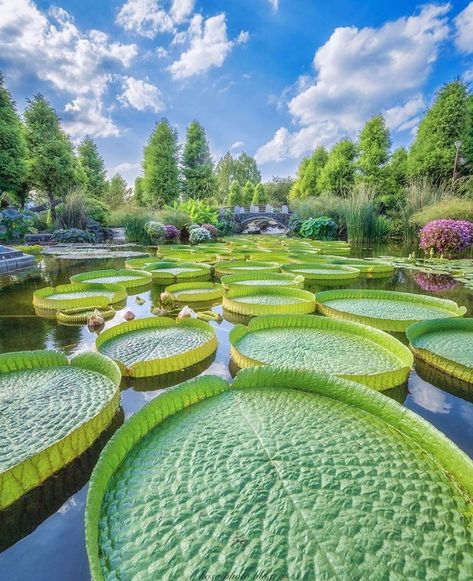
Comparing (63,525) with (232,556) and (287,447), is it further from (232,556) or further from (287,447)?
(287,447)

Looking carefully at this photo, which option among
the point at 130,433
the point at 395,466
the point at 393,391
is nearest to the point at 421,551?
the point at 395,466

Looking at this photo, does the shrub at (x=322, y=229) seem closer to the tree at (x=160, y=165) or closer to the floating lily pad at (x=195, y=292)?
the floating lily pad at (x=195, y=292)

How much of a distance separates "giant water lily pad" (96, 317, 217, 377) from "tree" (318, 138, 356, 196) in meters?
22.5

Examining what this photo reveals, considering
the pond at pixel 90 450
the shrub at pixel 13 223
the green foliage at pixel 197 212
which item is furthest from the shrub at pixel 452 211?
the shrub at pixel 13 223

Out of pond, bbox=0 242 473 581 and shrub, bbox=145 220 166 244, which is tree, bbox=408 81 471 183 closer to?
shrub, bbox=145 220 166 244

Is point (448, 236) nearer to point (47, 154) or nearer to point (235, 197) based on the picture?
point (47, 154)

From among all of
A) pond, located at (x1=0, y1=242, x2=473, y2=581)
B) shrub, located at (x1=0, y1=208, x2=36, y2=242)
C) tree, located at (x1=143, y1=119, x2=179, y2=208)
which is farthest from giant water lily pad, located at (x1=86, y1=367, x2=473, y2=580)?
tree, located at (x1=143, y1=119, x2=179, y2=208)

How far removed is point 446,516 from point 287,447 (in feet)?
1.37

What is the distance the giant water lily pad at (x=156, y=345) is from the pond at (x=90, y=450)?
71mm

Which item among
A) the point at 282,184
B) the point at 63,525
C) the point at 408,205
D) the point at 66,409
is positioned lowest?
the point at 63,525

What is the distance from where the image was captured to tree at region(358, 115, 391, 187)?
20.2 meters

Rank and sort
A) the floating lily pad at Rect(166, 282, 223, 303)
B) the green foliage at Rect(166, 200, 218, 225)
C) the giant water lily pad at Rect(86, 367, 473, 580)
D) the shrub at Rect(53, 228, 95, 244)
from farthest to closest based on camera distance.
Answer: the green foliage at Rect(166, 200, 218, 225) < the shrub at Rect(53, 228, 95, 244) < the floating lily pad at Rect(166, 282, 223, 303) < the giant water lily pad at Rect(86, 367, 473, 580)

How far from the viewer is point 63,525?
0.87 m

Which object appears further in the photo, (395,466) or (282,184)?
(282,184)
